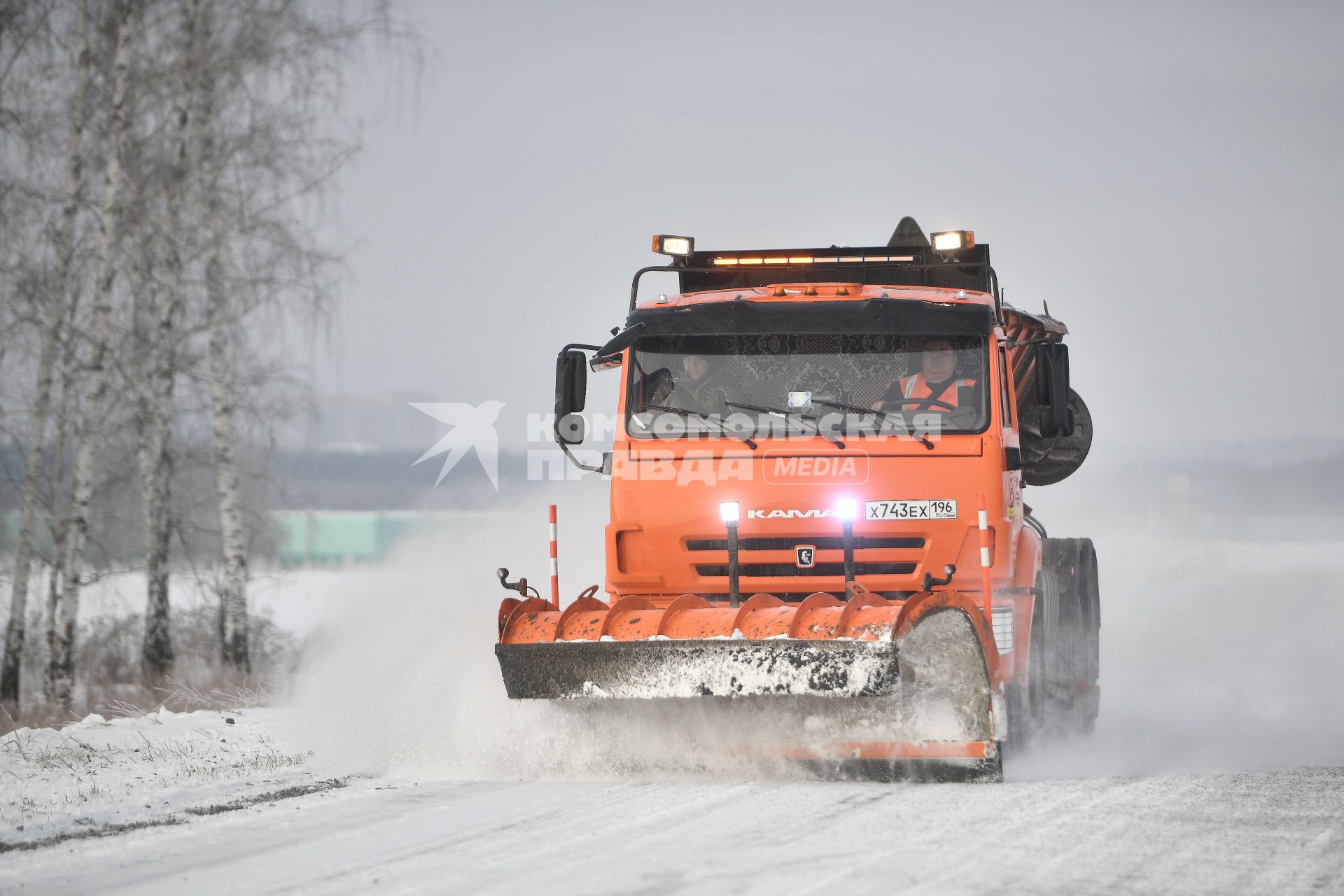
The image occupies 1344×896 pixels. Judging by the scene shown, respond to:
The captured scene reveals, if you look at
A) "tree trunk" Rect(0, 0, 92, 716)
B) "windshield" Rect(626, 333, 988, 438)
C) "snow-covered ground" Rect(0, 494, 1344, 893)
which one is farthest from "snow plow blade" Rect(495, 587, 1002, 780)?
"tree trunk" Rect(0, 0, 92, 716)

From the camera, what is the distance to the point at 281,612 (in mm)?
28016

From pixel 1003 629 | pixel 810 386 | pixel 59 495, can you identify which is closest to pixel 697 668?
pixel 1003 629

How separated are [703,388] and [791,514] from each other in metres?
0.94

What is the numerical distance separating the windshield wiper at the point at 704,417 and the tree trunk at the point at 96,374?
7.46m

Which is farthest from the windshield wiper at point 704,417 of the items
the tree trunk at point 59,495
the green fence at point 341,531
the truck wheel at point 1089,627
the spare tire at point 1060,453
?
the tree trunk at point 59,495

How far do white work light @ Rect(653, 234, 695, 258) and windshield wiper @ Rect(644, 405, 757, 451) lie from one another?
1.44m

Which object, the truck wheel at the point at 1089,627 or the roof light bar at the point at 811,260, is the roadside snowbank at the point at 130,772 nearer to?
the roof light bar at the point at 811,260

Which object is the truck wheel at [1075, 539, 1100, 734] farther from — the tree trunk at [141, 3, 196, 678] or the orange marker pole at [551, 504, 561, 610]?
the tree trunk at [141, 3, 196, 678]

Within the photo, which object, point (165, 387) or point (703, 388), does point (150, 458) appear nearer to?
point (165, 387)

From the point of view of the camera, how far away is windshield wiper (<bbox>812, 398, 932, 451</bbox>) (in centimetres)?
773

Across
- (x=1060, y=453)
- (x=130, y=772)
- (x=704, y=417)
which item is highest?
(x=704, y=417)

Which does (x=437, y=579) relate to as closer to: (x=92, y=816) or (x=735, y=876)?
(x=92, y=816)

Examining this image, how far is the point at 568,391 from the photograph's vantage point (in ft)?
27.4

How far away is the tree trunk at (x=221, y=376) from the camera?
15070 millimetres
